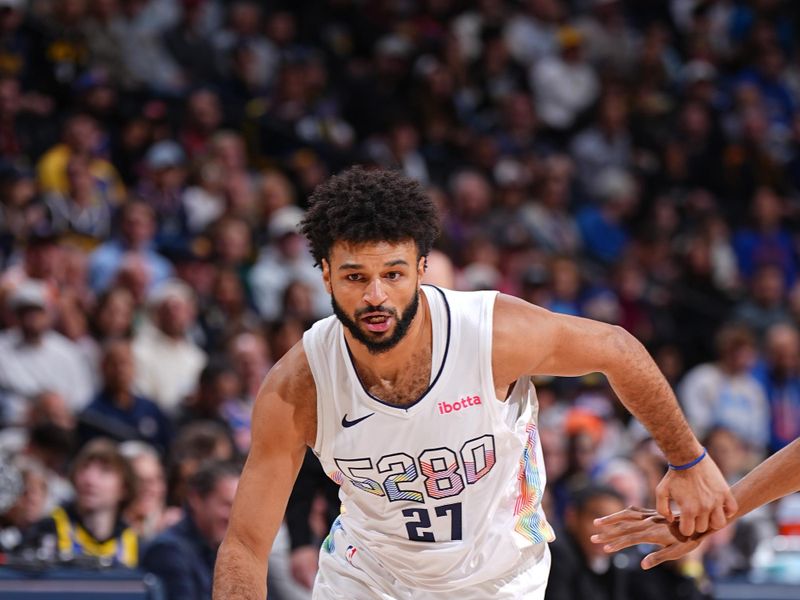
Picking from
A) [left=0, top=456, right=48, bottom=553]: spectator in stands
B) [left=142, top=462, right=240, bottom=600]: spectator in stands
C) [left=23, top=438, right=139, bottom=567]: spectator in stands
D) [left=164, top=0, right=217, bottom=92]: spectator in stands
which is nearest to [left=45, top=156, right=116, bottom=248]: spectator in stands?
[left=164, top=0, right=217, bottom=92]: spectator in stands

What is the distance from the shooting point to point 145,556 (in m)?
6.34

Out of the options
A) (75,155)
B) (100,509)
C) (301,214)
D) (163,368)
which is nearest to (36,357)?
(163,368)

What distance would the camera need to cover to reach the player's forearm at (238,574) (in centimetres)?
409

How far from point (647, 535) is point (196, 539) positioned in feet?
8.17

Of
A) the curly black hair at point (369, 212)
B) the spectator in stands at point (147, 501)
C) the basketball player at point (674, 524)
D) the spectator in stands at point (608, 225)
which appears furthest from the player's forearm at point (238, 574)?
the spectator in stands at point (608, 225)

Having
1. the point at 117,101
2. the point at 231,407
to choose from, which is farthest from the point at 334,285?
the point at 117,101

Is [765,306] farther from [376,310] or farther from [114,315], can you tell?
[376,310]

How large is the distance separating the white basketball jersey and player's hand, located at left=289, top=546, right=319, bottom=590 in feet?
5.74

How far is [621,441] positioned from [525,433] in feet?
18.0

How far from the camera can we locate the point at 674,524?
471 centimetres

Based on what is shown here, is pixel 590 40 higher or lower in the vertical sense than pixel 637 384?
higher

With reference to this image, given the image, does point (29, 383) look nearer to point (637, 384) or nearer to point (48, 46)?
point (48, 46)

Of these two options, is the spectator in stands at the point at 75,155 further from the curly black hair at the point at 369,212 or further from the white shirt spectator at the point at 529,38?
the curly black hair at the point at 369,212

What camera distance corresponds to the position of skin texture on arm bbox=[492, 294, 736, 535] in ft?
13.7
